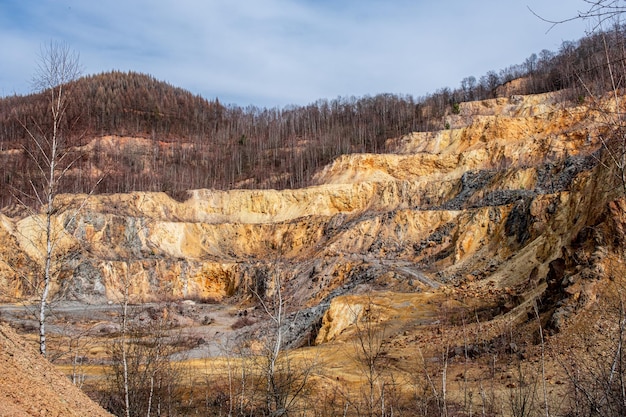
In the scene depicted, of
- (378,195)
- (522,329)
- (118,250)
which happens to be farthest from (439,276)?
(118,250)

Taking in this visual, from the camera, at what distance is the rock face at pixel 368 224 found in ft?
123

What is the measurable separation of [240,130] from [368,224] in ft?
244

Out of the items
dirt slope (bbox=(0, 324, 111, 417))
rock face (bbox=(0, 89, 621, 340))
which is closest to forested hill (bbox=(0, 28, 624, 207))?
rock face (bbox=(0, 89, 621, 340))

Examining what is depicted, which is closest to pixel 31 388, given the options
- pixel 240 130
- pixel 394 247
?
pixel 394 247

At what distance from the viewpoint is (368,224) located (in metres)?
53.1

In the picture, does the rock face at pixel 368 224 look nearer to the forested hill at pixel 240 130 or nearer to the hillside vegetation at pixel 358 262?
the hillside vegetation at pixel 358 262

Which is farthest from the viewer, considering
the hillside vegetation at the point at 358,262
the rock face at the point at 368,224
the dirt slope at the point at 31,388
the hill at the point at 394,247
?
the rock face at the point at 368,224

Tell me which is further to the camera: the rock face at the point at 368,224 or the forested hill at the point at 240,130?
the forested hill at the point at 240,130

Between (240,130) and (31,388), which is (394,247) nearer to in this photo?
(31,388)

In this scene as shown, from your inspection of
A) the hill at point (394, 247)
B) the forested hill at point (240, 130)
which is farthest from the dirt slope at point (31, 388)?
the forested hill at point (240, 130)

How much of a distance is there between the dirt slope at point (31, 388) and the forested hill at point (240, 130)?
56452mm

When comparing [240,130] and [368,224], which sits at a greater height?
[240,130]

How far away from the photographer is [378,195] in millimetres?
62531

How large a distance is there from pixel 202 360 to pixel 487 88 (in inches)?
3940
